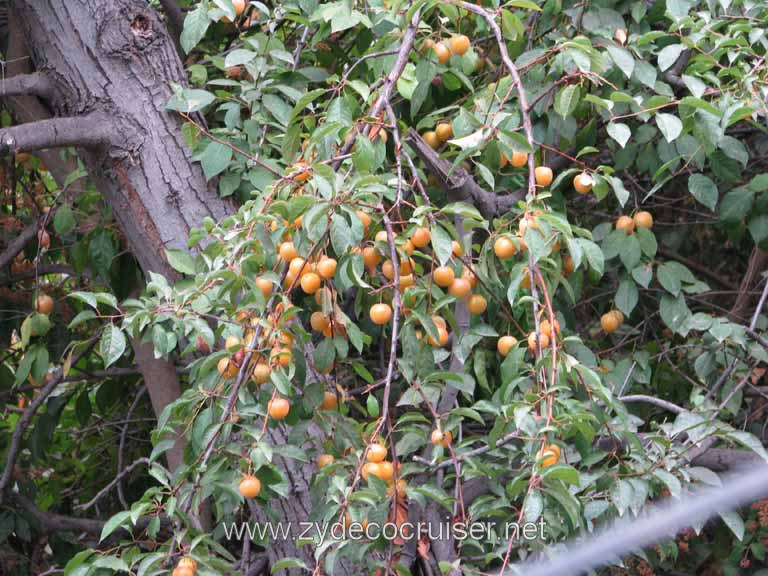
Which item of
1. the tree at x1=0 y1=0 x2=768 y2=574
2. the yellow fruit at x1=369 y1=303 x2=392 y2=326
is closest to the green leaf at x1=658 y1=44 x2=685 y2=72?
the tree at x1=0 y1=0 x2=768 y2=574

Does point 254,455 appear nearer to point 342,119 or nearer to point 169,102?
point 342,119

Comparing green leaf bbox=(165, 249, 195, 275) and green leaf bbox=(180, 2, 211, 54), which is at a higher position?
green leaf bbox=(180, 2, 211, 54)

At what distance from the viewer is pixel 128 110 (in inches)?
79.4

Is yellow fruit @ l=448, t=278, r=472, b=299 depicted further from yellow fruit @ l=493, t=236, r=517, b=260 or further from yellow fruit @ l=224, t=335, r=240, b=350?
yellow fruit @ l=224, t=335, r=240, b=350

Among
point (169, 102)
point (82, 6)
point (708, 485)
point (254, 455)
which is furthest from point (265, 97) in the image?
point (708, 485)

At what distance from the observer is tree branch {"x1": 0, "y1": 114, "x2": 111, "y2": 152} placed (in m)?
1.89

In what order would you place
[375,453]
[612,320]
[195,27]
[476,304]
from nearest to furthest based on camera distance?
[375,453]
[476,304]
[195,27]
[612,320]

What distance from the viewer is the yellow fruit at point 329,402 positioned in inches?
66.4

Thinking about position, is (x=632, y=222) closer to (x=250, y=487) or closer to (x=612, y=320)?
(x=612, y=320)

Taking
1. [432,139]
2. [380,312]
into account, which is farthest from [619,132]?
[380,312]

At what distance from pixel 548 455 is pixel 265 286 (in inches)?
20.1

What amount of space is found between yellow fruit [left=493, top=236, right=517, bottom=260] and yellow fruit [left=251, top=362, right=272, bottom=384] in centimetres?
41

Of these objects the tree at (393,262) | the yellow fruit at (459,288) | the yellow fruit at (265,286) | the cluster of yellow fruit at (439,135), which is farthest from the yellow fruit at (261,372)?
the cluster of yellow fruit at (439,135)

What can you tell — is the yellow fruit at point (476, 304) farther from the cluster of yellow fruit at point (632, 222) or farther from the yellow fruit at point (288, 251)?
the cluster of yellow fruit at point (632, 222)
